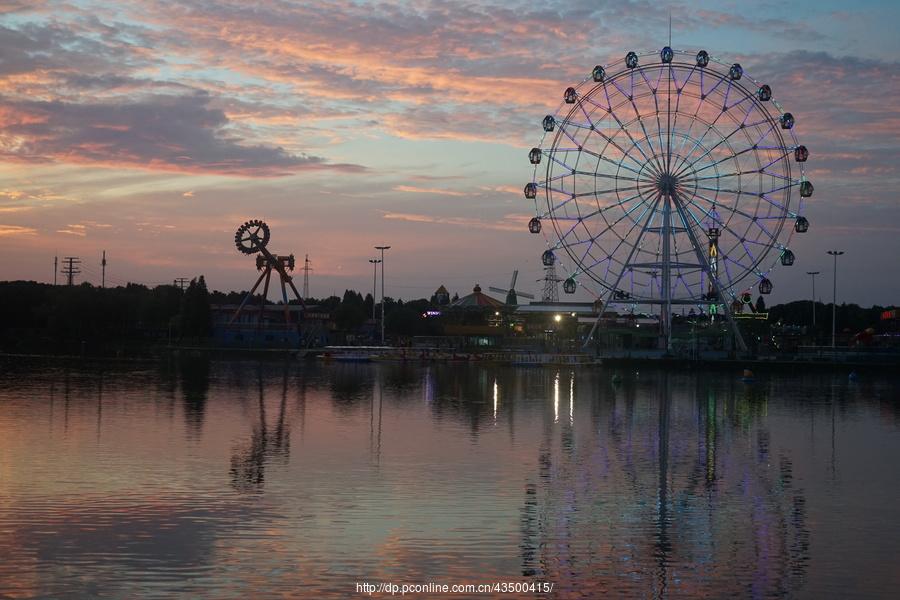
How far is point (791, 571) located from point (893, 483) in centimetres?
1152

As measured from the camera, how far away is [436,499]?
23.3m

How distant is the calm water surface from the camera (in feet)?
55.7

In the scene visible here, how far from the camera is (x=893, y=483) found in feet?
90.8

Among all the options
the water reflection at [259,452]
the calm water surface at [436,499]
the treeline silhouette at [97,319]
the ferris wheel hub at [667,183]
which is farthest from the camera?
the treeline silhouette at [97,319]

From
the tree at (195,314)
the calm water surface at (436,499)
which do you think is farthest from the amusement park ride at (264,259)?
the calm water surface at (436,499)

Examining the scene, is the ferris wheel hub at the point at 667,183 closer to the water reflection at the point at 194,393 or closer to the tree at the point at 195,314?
the water reflection at the point at 194,393

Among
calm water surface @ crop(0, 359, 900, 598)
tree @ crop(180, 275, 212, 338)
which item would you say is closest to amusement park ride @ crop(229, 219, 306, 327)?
tree @ crop(180, 275, 212, 338)

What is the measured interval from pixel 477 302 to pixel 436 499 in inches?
5924

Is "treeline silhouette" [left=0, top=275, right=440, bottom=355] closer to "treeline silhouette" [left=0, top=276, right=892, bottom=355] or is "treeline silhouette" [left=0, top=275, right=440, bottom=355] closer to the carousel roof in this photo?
"treeline silhouette" [left=0, top=276, right=892, bottom=355]

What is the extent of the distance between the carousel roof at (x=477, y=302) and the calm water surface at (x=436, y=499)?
123240 millimetres

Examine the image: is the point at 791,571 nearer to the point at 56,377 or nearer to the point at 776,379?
the point at 56,377

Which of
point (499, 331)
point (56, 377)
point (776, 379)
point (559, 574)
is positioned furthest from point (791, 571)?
point (499, 331)

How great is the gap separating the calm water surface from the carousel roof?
404 feet

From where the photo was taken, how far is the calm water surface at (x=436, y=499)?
16984mm
